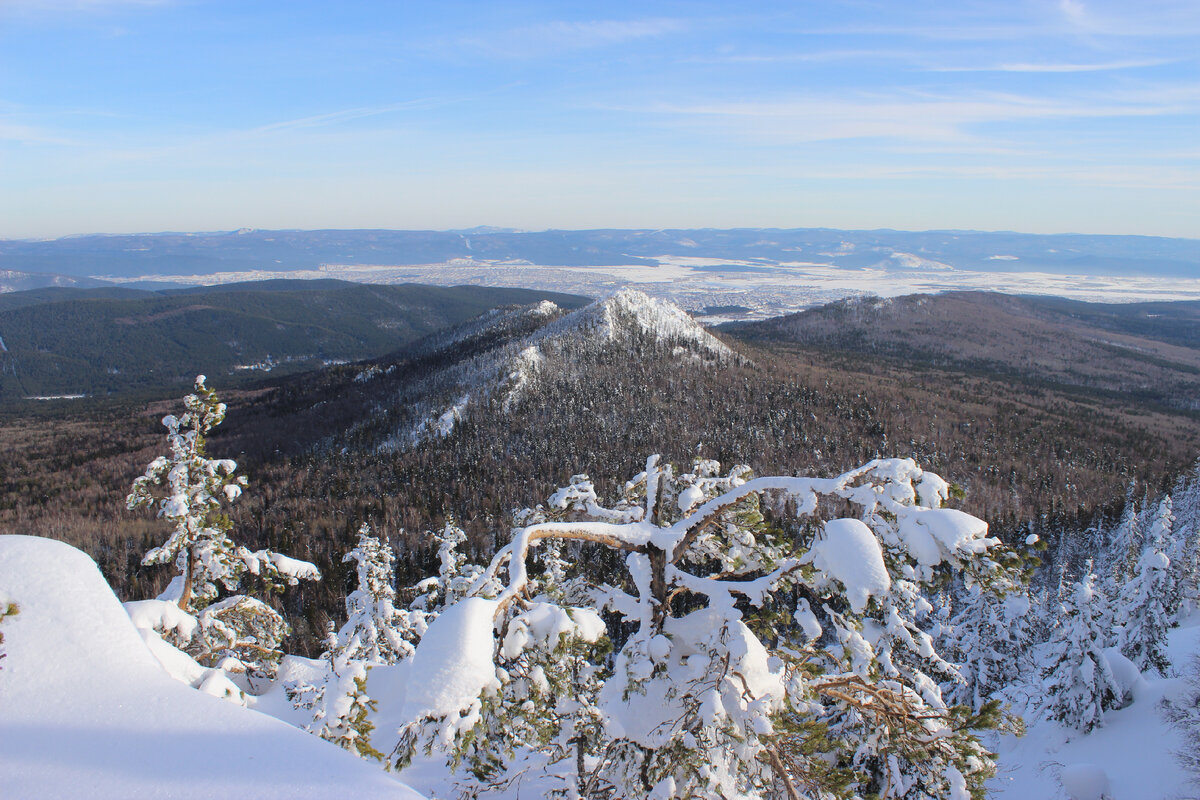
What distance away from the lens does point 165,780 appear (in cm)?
369

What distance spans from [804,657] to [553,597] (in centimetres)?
302

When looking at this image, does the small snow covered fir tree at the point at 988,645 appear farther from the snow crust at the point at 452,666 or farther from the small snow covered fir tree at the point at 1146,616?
the snow crust at the point at 452,666

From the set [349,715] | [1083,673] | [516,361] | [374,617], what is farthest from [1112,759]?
[516,361]

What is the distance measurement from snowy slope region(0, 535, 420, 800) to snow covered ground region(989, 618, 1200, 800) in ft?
96.1

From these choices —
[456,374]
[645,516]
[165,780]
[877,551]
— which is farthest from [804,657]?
[456,374]

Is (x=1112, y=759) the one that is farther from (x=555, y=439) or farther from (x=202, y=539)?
(x=555, y=439)

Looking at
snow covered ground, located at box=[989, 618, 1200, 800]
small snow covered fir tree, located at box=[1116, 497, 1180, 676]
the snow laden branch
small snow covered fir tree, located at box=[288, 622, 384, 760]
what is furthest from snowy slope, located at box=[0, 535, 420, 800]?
small snow covered fir tree, located at box=[1116, 497, 1180, 676]

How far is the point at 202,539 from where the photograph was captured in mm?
12484

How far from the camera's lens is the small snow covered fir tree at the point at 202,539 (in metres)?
12.0

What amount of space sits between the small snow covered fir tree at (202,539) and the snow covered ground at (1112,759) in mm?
28324

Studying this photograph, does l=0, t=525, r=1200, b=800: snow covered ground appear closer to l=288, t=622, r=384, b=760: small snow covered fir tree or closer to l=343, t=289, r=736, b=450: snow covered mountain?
l=288, t=622, r=384, b=760: small snow covered fir tree

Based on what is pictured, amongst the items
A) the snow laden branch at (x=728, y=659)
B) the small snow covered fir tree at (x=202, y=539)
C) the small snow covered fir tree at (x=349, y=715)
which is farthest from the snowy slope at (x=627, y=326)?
the snow laden branch at (x=728, y=659)

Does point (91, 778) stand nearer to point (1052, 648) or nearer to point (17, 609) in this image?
point (17, 609)

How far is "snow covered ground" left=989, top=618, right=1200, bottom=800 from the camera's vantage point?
81.1 feet
